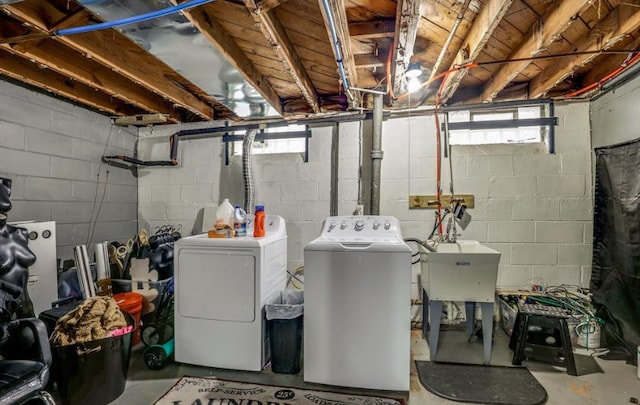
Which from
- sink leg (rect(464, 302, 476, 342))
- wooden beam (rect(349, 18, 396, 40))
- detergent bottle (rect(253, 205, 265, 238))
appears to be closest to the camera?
wooden beam (rect(349, 18, 396, 40))

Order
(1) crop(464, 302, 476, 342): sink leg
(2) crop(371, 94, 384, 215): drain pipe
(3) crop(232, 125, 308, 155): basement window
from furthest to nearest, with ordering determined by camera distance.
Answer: (3) crop(232, 125, 308, 155): basement window
(2) crop(371, 94, 384, 215): drain pipe
(1) crop(464, 302, 476, 342): sink leg

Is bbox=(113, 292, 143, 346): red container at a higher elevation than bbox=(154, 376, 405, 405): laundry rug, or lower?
higher

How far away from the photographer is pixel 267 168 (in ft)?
10.5

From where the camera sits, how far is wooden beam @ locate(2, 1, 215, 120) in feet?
5.44

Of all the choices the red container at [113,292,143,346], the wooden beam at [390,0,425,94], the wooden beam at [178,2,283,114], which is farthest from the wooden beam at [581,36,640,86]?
the red container at [113,292,143,346]

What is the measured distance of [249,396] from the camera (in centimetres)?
182

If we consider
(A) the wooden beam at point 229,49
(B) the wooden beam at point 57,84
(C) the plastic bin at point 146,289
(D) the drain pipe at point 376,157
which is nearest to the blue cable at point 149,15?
(A) the wooden beam at point 229,49

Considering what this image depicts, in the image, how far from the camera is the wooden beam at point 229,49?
1.67 m

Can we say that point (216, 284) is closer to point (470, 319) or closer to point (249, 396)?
point (249, 396)

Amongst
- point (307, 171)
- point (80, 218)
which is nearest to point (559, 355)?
point (307, 171)

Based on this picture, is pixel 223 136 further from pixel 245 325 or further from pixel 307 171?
pixel 245 325

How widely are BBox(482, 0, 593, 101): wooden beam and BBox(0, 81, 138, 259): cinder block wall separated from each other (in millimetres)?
3890

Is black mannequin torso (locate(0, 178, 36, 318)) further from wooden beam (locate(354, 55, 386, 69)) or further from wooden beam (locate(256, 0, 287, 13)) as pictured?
wooden beam (locate(354, 55, 386, 69))

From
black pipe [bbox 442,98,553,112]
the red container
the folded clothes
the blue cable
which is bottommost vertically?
the red container
